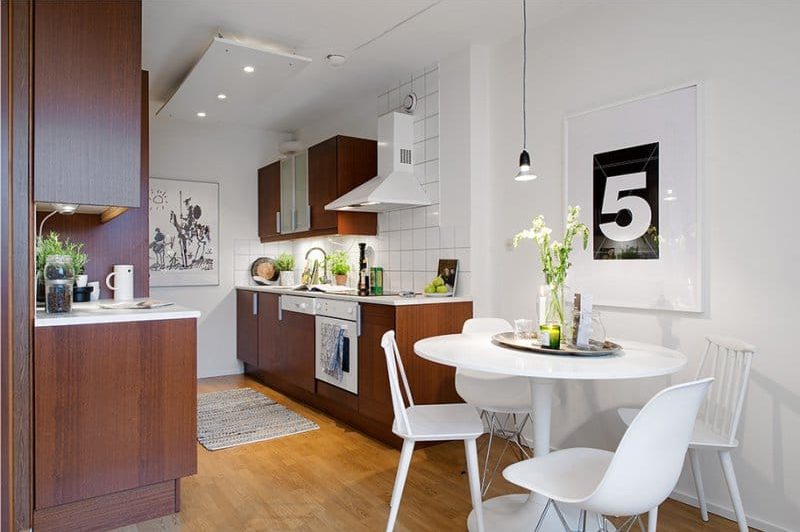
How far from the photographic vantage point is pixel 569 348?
2107 mm

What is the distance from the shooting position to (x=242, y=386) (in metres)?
4.97

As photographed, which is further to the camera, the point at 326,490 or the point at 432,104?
the point at 432,104

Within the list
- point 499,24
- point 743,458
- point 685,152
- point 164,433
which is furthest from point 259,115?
point 743,458

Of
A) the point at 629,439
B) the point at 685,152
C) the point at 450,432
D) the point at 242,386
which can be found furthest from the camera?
the point at 242,386

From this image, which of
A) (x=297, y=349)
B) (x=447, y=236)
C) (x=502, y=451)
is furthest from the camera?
(x=297, y=349)

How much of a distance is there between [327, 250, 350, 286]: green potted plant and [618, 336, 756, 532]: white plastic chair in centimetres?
281

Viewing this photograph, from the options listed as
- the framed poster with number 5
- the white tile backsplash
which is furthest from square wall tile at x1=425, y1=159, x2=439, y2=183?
the framed poster with number 5

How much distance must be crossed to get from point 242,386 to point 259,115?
8.49 ft

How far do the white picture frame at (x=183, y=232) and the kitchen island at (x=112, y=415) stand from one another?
294cm

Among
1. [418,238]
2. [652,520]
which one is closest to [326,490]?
[652,520]

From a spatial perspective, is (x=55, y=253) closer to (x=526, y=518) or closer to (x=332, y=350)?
(x=332, y=350)

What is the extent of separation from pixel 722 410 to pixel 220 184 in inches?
187

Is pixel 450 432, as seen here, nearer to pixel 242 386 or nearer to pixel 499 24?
pixel 499 24

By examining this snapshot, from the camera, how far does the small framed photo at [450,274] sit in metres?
3.60
